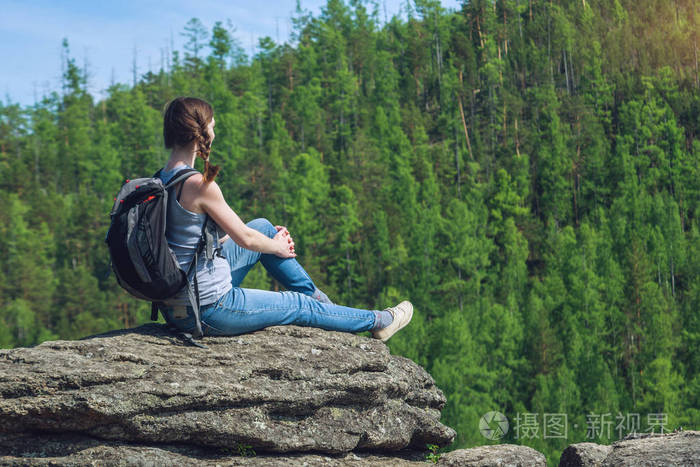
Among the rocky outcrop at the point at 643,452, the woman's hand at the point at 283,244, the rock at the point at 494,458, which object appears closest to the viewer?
the woman's hand at the point at 283,244

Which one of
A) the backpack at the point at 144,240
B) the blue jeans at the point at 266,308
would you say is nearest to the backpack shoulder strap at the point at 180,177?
the backpack at the point at 144,240

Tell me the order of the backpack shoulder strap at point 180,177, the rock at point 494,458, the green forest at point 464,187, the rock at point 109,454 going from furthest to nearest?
the green forest at point 464,187, the rock at point 494,458, the backpack shoulder strap at point 180,177, the rock at point 109,454

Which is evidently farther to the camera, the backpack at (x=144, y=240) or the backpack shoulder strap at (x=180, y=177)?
the backpack shoulder strap at (x=180, y=177)

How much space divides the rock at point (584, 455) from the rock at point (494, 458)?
608 millimetres

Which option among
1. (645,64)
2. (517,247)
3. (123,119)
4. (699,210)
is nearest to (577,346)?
(517,247)

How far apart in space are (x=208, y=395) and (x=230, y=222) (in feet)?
4.22

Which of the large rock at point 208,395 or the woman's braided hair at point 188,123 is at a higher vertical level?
the woman's braided hair at point 188,123

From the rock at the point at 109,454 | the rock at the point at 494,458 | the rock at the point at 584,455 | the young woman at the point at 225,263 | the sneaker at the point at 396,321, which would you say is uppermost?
the young woman at the point at 225,263

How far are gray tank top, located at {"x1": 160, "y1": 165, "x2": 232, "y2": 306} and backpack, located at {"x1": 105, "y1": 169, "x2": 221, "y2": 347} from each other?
82 mm

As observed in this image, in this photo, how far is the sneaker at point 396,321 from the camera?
21.8 ft

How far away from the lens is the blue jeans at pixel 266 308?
229 inches

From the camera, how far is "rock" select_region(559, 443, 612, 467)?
8.08 m

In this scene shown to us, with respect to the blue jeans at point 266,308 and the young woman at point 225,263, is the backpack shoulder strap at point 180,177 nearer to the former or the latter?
the young woman at point 225,263

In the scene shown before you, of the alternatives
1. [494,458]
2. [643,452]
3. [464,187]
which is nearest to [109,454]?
[494,458]
